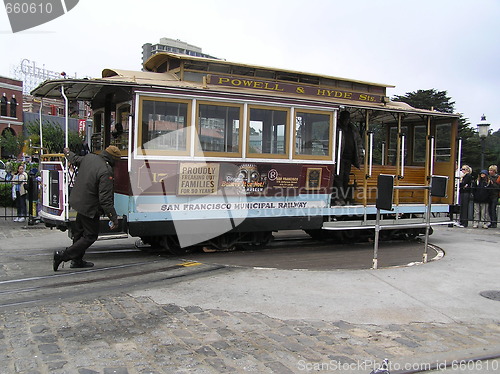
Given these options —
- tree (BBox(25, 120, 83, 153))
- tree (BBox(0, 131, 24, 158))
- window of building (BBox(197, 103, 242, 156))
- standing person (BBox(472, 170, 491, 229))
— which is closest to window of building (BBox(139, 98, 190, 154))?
window of building (BBox(197, 103, 242, 156))

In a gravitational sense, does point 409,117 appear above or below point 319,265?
above

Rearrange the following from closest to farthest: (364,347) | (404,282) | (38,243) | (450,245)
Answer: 1. (364,347)
2. (404,282)
3. (38,243)
4. (450,245)

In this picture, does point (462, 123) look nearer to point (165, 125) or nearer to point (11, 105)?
point (165, 125)

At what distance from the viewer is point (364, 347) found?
4340 mm

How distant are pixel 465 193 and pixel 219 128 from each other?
9.68 m

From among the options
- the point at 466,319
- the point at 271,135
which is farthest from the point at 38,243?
the point at 466,319

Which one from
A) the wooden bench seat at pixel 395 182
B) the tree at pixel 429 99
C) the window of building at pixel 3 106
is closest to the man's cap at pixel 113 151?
the wooden bench seat at pixel 395 182

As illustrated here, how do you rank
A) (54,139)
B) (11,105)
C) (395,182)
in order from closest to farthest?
(395,182) < (54,139) < (11,105)

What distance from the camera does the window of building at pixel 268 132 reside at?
28.0 ft

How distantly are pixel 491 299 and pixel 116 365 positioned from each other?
200 inches

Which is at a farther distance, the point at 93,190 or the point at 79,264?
the point at 79,264

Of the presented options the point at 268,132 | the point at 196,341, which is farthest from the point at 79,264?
the point at 268,132

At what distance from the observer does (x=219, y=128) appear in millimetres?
8328

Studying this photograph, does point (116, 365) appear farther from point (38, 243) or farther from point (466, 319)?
point (38, 243)
